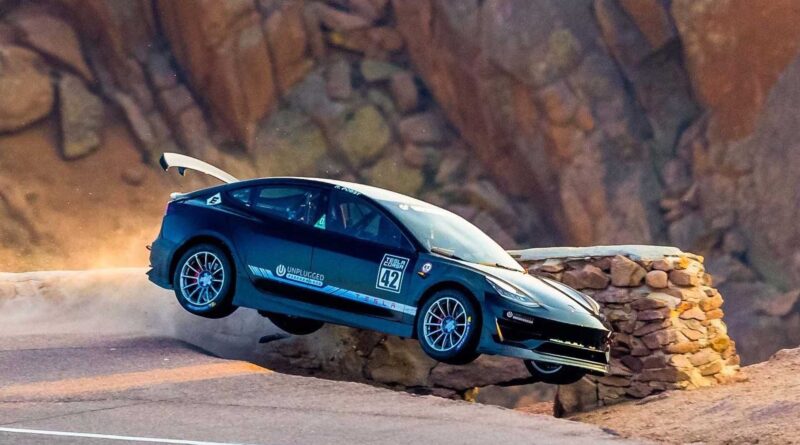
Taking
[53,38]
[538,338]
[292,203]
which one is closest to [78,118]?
[53,38]

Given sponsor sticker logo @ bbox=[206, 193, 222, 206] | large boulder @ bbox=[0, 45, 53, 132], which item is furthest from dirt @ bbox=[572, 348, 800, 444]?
large boulder @ bbox=[0, 45, 53, 132]

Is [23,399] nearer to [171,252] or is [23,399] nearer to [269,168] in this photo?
[171,252]

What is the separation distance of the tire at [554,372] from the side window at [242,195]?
274 cm

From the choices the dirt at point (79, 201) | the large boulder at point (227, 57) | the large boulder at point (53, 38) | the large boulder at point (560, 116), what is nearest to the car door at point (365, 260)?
the large boulder at point (560, 116)

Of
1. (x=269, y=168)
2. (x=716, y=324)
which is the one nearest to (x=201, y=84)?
(x=269, y=168)

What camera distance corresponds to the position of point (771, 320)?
2422cm

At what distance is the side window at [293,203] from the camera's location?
1005 centimetres

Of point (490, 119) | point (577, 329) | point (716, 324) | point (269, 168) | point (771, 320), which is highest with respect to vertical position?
point (490, 119)

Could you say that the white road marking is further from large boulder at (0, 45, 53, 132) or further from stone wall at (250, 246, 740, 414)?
large boulder at (0, 45, 53, 132)

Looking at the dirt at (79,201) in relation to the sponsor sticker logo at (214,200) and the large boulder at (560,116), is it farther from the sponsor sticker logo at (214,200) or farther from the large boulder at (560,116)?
the sponsor sticker logo at (214,200)

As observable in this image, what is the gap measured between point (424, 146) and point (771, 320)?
31.1 ft

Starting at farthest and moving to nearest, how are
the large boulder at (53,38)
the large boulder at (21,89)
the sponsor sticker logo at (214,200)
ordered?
the large boulder at (53,38)
the large boulder at (21,89)
the sponsor sticker logo at (214,200)

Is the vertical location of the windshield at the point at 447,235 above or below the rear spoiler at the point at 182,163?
below

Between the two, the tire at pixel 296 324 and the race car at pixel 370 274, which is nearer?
the race car at pixel 370 274
